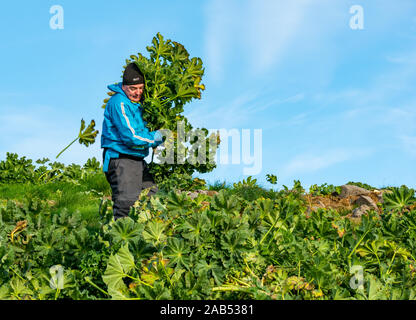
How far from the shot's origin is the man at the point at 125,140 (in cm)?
553

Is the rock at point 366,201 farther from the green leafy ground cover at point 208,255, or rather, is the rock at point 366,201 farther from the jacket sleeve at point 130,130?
the green leafy ground cover at point 208,255

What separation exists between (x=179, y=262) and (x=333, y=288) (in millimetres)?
829

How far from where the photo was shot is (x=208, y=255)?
2369mm

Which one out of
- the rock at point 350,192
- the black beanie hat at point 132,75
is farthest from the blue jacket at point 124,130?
the rock at point 350,192

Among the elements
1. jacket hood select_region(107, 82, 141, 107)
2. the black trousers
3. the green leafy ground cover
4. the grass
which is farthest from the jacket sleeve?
the grass

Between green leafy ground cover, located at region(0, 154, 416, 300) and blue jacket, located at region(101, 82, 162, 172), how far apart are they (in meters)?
2.28

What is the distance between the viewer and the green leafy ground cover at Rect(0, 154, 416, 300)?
2227 mm

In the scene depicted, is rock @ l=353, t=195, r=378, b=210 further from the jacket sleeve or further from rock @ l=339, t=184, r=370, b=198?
the jacket sleeve

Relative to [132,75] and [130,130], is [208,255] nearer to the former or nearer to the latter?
[130,130]

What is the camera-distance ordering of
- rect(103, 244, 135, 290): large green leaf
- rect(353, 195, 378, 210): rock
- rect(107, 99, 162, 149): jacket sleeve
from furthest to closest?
1. rect(353, 195, 378, 210): rock
2. rect(107, 99, 162, 149): jacket sleeve
3. rect(103, 244, 135, 290): large green leaf

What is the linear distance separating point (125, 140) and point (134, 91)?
69 cm

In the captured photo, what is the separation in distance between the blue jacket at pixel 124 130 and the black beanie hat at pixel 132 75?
22cm

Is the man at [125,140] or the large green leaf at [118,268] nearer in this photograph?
the large green leaf at [118,268]
